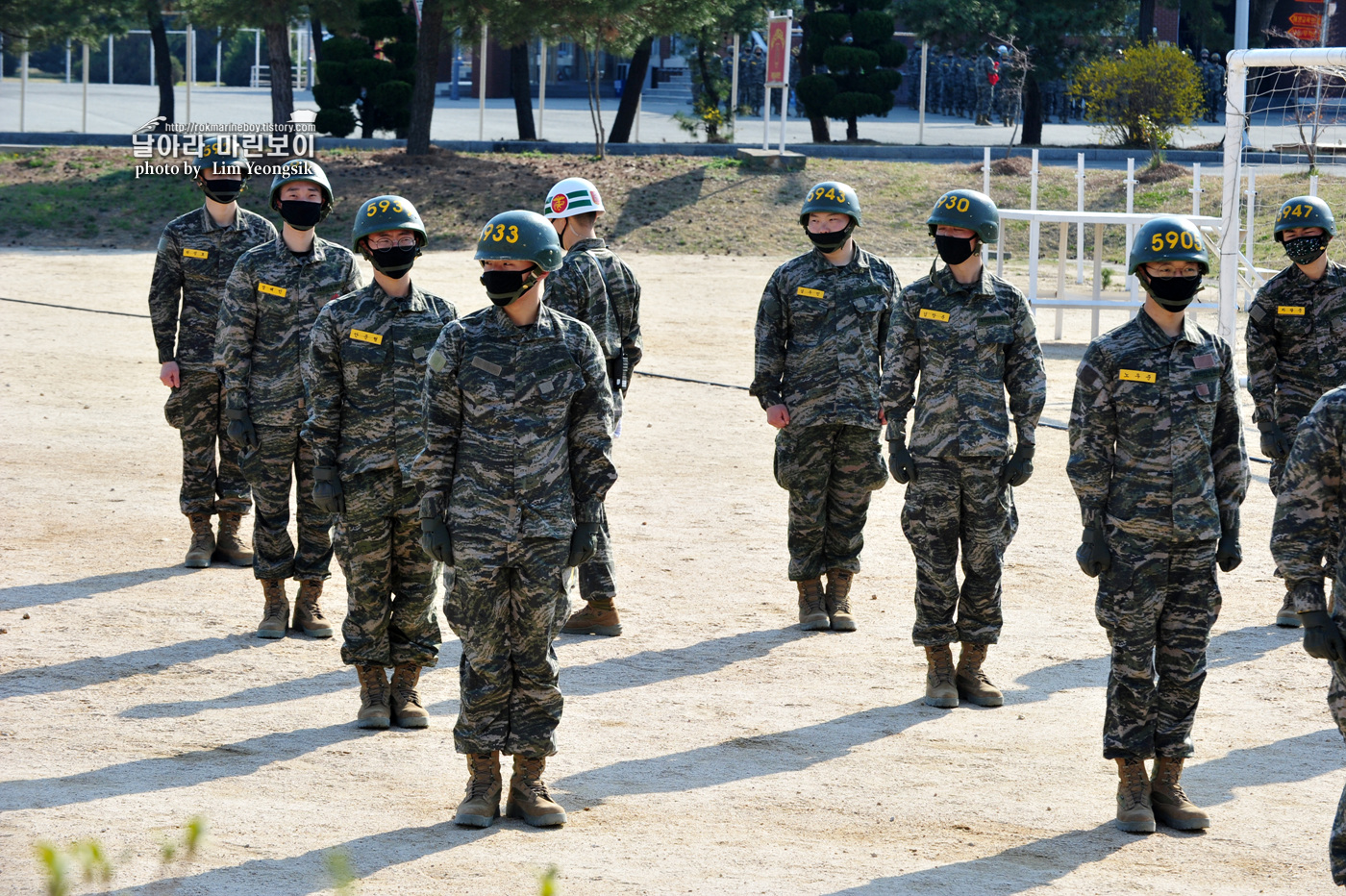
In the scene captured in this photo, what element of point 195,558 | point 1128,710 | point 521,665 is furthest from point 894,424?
point 195,558

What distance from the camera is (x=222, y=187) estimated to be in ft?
30.8

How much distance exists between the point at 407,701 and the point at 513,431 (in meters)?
1.88

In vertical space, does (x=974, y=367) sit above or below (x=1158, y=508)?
above

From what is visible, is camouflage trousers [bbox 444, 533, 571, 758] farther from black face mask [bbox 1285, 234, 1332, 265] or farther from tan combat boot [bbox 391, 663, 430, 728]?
black face mask [bbox 1285, 234, 1332, 265]

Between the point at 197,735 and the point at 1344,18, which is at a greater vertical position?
the point at 1344,18

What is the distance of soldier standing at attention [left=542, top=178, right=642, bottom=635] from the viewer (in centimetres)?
833

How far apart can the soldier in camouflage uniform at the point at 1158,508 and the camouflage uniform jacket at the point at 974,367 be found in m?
1.31

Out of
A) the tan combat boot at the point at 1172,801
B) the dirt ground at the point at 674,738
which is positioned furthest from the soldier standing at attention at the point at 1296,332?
the tan combat boot at the point at 1172,801

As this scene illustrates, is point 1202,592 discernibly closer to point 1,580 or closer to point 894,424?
point 894,424

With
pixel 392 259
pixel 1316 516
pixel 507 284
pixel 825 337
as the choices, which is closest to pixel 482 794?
pixel 507 284

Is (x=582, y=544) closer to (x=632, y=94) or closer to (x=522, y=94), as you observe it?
(x=632, y=94)

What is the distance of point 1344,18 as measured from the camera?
1838 inches

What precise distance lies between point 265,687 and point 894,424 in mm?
3142

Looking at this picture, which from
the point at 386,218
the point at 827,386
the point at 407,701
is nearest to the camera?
the point at 386,218
